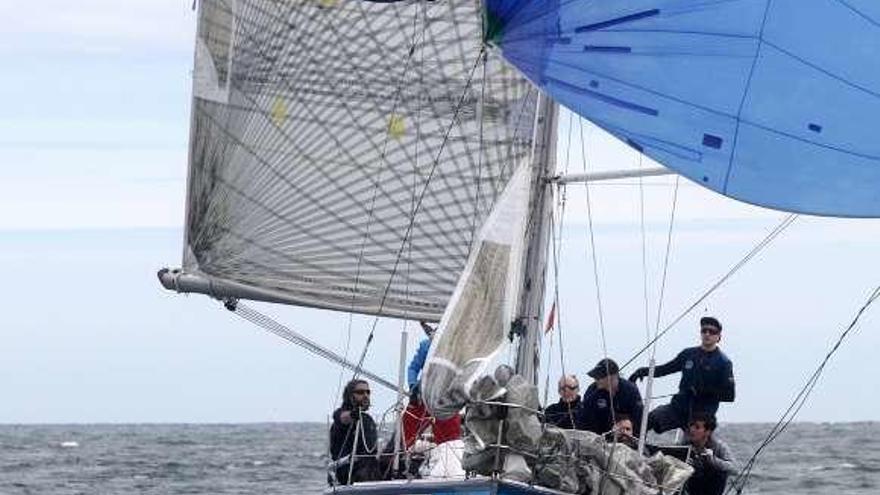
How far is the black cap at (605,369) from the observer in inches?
700

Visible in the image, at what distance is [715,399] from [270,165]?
584 centimetres

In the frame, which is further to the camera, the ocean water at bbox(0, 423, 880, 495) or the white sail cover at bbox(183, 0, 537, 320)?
the ocean water at bbox(0, 423, 880, 495)

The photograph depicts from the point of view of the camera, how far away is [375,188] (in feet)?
73.4

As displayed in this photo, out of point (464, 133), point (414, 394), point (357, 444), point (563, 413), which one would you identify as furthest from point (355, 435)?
point (464, 133)

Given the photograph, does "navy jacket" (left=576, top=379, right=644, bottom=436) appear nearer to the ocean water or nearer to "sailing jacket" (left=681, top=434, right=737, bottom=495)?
"sailing jacket" (left=681, top=434, right=737, bottom=495)

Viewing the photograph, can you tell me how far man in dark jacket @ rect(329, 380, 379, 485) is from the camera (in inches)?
712

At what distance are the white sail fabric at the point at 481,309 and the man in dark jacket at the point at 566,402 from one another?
4.48ft

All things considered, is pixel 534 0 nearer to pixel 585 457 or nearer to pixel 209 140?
pixel 585 457

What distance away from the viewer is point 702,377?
18.1 meters

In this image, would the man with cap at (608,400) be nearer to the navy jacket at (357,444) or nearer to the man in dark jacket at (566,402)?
the man in dark jacket at (566,402)

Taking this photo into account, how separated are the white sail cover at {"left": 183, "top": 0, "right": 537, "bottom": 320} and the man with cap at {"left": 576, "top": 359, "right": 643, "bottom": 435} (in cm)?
366

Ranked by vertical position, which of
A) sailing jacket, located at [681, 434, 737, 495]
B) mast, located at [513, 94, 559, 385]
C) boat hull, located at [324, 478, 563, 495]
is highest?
mast, located at [513, 94, 559, 385]

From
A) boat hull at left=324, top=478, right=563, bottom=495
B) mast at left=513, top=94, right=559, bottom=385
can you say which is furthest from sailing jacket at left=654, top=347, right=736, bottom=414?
boat hull at left=324, top=478, right=563, bottom=495

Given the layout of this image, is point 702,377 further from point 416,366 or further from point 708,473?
point 416,366
